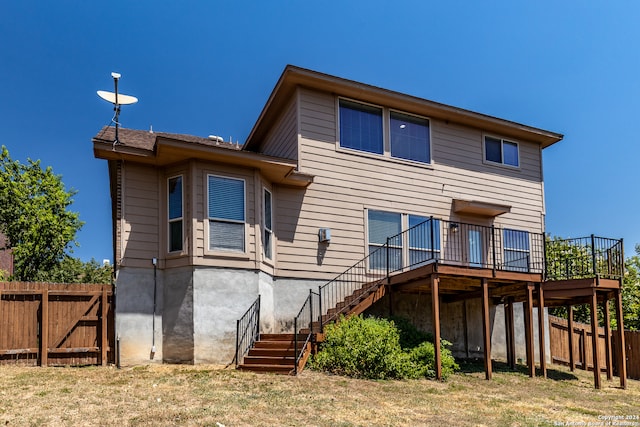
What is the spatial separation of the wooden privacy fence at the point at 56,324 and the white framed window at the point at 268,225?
3.41 meters

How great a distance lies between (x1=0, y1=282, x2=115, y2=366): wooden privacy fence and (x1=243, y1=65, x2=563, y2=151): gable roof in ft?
20.3

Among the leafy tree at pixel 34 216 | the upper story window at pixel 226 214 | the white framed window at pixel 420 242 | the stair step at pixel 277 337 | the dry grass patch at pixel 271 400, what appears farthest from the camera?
the leafy tree at pixel 34 216

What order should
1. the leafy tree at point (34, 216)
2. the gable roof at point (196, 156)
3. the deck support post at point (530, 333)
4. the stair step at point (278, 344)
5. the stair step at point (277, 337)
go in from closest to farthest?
1. the stair step at point (278, 344)
2. the gable roof at point (196, 156)
3. the stair step at point (277, 337)
4. the deck support post at point (530, 333)
5. the leafy tree at point (34, 216)

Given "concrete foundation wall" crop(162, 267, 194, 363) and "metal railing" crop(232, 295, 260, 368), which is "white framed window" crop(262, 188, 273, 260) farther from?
"concrete foundation wall" crop(162, 267, 194, 363)

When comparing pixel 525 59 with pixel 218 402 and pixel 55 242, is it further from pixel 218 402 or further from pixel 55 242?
pixel 55 242

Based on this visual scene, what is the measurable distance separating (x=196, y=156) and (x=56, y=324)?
4362mm

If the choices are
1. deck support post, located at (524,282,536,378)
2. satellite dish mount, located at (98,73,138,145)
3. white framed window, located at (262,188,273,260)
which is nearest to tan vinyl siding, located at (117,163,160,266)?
satellite dish mount, located at (98,73,138,145)

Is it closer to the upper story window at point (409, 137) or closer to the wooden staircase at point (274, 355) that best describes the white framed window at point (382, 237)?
the upper story window at point (409, 137)

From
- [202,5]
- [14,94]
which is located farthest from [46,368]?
[14,94]

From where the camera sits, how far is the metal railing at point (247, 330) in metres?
11.2

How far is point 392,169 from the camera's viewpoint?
1404 centimetres

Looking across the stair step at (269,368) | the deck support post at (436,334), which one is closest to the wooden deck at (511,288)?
the deck support post at (436,334)

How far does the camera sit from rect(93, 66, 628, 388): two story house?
11.3 metres

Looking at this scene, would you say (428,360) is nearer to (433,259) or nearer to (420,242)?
(433,259)
